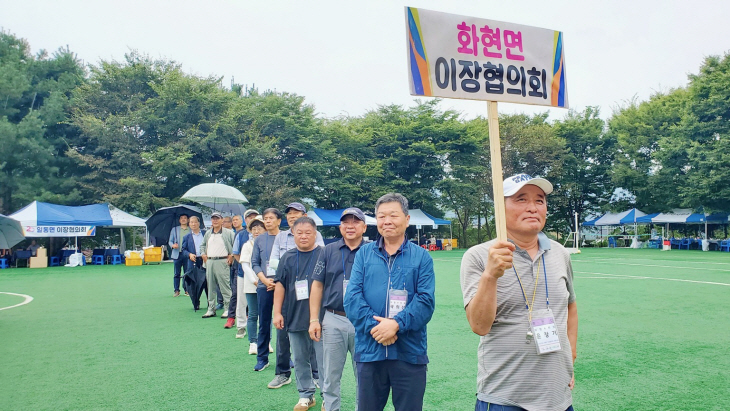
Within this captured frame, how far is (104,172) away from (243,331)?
2577cm

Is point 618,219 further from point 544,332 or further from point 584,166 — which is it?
point 544,332

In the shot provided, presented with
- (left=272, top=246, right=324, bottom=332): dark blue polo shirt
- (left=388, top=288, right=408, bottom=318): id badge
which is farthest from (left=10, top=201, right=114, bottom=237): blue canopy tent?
(left=388, top=288, right=408, bottom=318): id badge

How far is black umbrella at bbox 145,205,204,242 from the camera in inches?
531

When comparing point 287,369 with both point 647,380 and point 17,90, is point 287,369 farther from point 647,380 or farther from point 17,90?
point 17,90

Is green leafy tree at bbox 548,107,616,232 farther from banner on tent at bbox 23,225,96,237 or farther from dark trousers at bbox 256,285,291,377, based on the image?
dark trousers at bbox 256,285,291,377

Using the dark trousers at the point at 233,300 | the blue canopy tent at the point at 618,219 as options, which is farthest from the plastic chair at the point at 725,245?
the dark trousers at the point at 233,300

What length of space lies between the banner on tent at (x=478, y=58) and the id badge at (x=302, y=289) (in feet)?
8.64

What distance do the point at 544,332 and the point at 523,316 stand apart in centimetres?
11

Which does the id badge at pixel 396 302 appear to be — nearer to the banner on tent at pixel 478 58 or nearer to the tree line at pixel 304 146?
the banner on tent at pixel 478 58

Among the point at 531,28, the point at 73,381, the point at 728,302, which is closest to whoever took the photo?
the point at 531,28

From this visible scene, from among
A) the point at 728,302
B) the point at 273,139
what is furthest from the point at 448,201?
the point at 728,302

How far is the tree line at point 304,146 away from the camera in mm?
28266

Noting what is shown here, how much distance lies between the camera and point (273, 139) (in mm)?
31922

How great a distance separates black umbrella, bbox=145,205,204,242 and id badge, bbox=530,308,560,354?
40.6 feet
